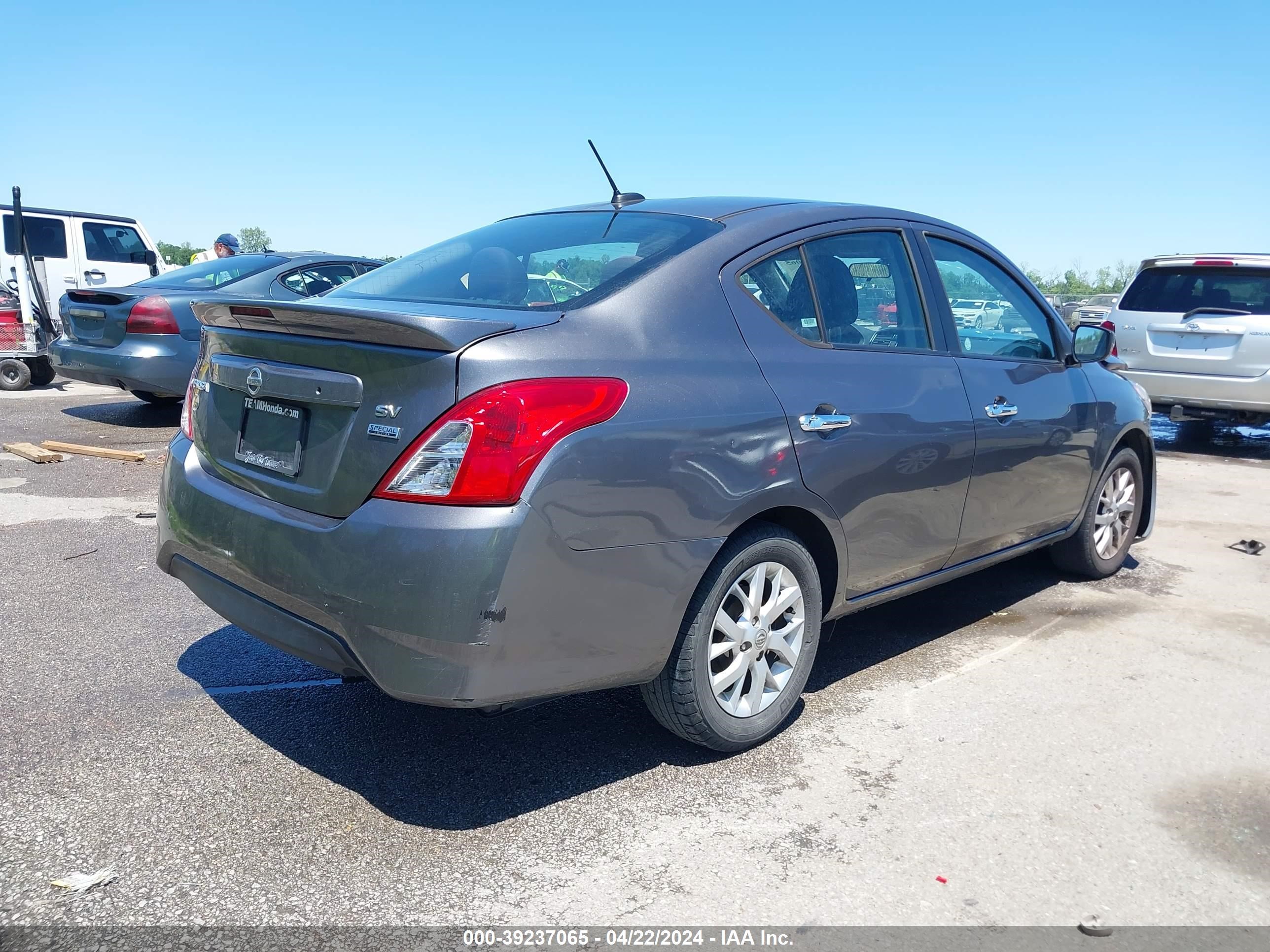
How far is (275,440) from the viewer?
114 inches

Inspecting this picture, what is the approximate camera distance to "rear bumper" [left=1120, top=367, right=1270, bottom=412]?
9.37 metres

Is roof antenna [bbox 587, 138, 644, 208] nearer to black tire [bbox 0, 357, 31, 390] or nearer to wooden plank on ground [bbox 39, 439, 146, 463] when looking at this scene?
wooden plank on ground [bbox 39, 439, 146, 463]

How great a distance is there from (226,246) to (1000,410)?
35.1 ft

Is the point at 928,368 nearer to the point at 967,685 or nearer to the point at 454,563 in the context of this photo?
the point at 967,685

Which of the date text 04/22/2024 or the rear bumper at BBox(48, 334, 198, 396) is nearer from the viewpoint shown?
the date text 04/22/2024

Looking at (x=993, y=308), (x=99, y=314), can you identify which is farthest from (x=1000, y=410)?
(x=99, y=314)

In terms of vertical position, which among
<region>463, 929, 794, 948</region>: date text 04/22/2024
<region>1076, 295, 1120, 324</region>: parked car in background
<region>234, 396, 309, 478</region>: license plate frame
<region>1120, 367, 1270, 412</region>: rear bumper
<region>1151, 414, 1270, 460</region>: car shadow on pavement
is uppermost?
<region>234, 396, 309, 478</region>: license plate frame

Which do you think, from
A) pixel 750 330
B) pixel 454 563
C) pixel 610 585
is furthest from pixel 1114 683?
pixel 454 563

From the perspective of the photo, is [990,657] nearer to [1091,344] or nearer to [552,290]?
[1091,344]

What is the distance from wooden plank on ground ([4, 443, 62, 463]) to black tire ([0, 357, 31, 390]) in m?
4.71

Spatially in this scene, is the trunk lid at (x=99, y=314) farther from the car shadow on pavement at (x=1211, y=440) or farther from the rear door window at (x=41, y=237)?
the car shadow on pavement at (x=1211, y=440)

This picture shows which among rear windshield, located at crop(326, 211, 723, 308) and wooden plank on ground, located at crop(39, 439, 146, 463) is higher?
rear windshield, located at crop(326, 211, 723, 308)

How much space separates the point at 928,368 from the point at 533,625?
195 centimetres

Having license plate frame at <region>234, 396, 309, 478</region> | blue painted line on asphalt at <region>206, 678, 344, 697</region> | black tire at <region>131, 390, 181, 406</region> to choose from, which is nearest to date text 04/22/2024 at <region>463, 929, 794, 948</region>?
license plate frame at <region>234, 396, 309, 478</region>
